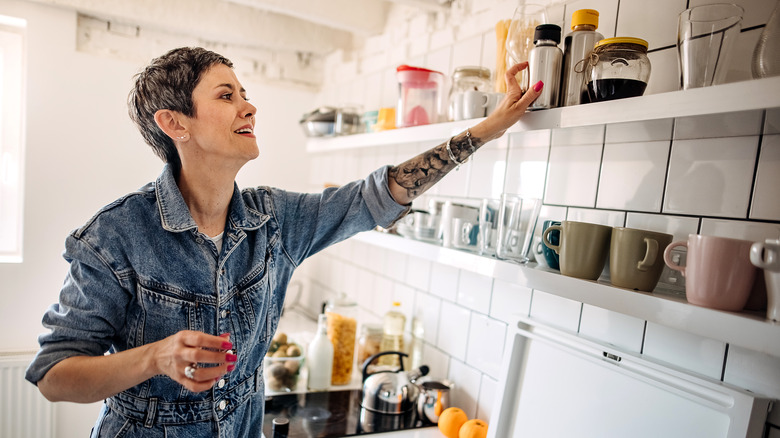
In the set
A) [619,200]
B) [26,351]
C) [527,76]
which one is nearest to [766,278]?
[619,200]

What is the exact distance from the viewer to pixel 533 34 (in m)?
1.23

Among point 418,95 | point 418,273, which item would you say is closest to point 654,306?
point 418,95

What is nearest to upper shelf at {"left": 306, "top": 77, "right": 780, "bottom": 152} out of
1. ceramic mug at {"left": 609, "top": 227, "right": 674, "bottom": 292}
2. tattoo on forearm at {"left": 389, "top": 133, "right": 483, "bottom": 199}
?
tattoo on forearm at {"left": 389, "top": 133, "right": 483, "bottom": 199}

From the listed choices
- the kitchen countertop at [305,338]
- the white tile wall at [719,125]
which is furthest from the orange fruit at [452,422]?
the white tile wall at [719,125]

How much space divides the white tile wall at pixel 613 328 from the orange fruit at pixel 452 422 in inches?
18.6

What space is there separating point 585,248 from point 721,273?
0.81ft

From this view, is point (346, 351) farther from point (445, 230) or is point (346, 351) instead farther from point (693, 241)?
point (693, 241)

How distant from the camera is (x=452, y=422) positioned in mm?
1497

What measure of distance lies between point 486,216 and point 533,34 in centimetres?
46

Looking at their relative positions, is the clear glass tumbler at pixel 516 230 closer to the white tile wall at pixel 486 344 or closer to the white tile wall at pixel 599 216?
the white tile wall at pixel 599 216

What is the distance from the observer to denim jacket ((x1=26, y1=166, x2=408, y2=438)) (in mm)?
982

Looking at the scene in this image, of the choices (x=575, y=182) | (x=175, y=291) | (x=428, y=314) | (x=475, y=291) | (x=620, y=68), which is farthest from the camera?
(x=428, y=314)

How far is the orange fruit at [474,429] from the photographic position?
1.39 meters

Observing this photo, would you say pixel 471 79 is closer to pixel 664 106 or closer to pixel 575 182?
pixel 575 182
